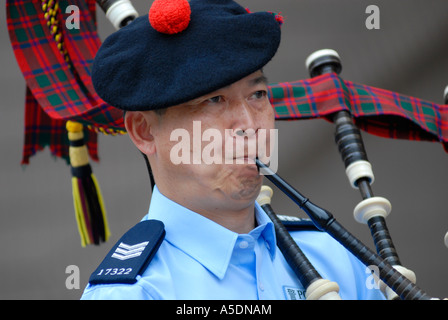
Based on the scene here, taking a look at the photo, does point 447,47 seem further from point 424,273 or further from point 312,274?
point 312,274

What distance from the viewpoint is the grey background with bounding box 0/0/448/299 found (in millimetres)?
2902

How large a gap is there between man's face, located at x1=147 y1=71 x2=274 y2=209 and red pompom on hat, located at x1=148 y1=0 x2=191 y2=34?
128 millimetres

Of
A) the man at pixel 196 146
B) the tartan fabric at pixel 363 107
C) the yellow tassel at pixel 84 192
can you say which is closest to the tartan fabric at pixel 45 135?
the yellow tassel at pixel 84 192

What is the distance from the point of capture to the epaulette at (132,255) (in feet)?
4.36

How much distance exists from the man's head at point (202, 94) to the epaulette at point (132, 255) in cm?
8

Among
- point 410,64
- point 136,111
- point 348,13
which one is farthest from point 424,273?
point 136,111

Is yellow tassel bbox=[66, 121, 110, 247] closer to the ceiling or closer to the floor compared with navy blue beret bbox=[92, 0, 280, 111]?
closer to the floor

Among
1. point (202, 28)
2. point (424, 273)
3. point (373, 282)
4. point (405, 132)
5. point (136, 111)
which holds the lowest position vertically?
point (424, 273)

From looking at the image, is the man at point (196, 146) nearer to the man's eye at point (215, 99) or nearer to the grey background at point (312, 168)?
the man's eye at point (215, 99)

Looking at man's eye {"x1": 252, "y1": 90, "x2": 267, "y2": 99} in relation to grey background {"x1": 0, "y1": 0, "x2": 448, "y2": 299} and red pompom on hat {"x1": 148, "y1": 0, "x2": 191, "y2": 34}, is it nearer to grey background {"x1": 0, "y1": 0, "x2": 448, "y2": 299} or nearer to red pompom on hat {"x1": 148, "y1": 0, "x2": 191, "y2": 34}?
red pompom on hat {"x1": 148, "y1": 0, "x2": 191, "y2": 34}

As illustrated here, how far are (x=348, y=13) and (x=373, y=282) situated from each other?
1670mm

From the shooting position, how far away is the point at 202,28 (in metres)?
1.37

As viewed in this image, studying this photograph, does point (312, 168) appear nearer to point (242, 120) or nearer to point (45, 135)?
point (45, 135)

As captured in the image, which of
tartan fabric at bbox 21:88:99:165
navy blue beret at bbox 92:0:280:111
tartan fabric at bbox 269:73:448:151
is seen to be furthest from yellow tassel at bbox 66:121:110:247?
navy blue beret at bbox 92:0:280:111
